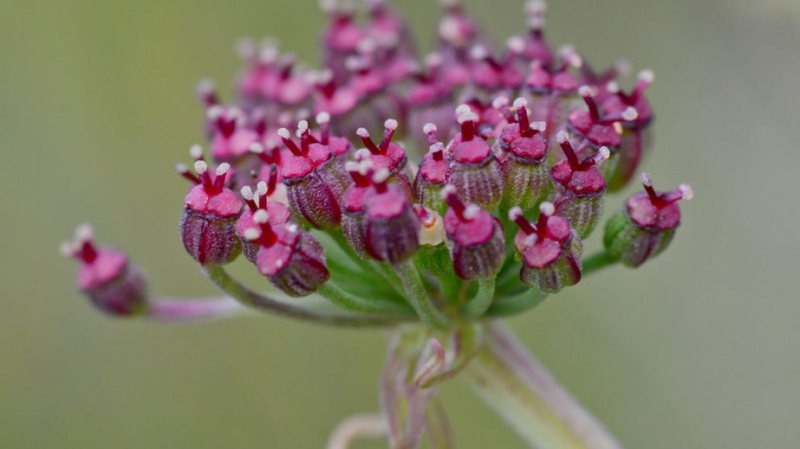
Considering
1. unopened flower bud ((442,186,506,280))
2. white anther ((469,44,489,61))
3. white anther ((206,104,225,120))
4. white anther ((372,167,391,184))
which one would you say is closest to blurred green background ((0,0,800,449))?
white anther ((469,44,489,61))

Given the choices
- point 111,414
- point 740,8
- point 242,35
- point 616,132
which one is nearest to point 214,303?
point 616,132

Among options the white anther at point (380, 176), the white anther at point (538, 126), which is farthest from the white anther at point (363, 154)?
the white anther at point (538, 126)

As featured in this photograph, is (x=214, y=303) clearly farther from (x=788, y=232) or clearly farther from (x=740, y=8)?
(x=788, y=232)

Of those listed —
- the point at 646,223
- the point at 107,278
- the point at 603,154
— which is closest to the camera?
the point at 603,154

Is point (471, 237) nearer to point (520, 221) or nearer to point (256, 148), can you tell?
point (520, 221)

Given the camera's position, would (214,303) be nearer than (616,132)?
No

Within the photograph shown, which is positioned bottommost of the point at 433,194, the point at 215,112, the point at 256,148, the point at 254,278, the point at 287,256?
the point at 254,278

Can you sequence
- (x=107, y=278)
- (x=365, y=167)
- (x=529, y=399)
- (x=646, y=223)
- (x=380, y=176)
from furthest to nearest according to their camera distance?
1. (x=107, y=278)
2. (x=529, y=399)
3. (x=646, y=223)
4. (x=365, y=167)
5. (x=380, y=176)

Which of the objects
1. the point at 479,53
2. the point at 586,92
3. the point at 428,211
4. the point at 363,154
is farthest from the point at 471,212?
the point at 479,53
